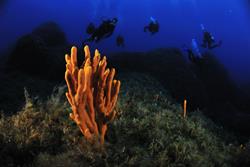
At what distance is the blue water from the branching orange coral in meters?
52.4

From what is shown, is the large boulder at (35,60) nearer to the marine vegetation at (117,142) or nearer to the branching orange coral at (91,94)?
the marine vegetation at (117,142)

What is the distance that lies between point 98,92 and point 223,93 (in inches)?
482

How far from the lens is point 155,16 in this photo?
291 feet

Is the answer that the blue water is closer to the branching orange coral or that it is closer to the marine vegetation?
the marine vegetation

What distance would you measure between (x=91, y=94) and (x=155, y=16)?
88.9 m

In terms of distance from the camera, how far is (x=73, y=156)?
3.58 m

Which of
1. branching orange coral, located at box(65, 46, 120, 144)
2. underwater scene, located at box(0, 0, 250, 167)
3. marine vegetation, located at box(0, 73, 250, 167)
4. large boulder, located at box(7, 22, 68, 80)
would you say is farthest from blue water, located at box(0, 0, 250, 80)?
branching orange coral, located at box(65, 46, 120, 144)

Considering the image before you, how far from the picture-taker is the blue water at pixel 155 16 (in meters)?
63.9

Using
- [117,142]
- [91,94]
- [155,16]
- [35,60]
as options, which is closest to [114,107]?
[117,142]

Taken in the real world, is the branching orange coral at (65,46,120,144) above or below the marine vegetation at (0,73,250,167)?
above

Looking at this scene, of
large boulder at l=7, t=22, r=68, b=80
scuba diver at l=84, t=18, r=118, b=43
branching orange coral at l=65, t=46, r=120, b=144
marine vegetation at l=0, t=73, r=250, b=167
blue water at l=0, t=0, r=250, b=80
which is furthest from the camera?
blue water at l=0, t=0, r=250, b=80

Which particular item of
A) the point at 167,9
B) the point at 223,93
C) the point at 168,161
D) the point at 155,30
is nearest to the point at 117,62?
the point at 155,30

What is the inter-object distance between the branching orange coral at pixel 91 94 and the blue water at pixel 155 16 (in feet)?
172

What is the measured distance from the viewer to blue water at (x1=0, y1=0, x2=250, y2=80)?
63891 mm
